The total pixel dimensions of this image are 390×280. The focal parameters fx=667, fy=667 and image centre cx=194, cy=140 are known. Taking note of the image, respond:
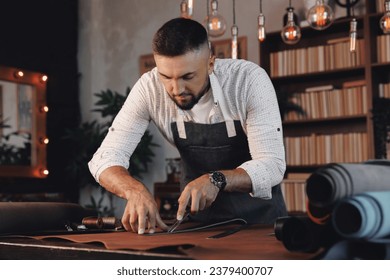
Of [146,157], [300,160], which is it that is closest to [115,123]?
[300,160]

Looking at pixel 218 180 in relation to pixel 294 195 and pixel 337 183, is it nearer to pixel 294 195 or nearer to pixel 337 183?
pixel 337 183

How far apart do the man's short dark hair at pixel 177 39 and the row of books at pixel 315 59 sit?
11.3 ft

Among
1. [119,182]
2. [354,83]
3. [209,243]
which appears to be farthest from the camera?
[354,83]

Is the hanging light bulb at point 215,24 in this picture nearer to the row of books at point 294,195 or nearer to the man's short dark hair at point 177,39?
the man's short dark hair at point 177,39

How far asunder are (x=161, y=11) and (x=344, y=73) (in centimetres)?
206

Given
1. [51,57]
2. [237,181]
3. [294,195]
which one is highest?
[51,57]

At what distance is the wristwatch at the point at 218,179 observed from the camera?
1943mm

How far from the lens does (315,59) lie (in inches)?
221

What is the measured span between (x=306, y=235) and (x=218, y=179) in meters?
0.86

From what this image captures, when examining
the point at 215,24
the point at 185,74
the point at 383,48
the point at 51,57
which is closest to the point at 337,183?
the point at 185,74

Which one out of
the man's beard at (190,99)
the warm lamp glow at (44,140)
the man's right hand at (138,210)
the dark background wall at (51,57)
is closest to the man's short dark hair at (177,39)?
the man's beard at (190,99)

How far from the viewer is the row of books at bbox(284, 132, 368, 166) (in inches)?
213

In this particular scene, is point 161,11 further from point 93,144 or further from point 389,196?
point 389,196

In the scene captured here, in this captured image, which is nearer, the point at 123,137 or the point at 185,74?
the point at 185,74
